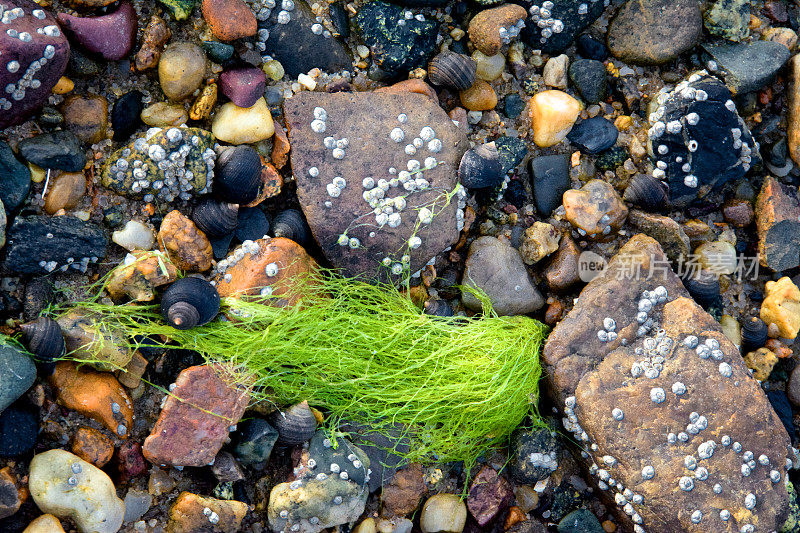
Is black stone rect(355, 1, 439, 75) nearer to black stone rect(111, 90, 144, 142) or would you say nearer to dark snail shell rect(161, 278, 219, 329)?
black stone rect(111, 90, 144, 142)

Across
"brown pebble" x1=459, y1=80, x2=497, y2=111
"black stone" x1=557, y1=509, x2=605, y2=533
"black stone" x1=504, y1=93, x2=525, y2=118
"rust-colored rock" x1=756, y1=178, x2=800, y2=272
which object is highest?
"brown pebble" x1=459, y1=80, x2=497, y2=111

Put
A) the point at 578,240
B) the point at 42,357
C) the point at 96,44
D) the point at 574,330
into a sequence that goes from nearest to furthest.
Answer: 1. the point at 42,357
2. the point at 96,44
3. the point at 574,330
4. the point at 578,240

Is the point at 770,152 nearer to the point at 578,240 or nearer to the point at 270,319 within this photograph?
the point at 578,240

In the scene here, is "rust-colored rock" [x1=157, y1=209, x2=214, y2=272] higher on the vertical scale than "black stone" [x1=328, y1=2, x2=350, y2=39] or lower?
lower

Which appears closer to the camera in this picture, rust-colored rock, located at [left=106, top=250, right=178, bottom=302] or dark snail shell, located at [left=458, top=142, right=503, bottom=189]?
rust-colored rock, located at [left=106, top=250, right=178, bottom=302]

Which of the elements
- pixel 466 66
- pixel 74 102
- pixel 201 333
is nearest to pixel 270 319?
pixel 201 333

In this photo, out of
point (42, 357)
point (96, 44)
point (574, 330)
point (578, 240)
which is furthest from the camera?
point (578, 240)

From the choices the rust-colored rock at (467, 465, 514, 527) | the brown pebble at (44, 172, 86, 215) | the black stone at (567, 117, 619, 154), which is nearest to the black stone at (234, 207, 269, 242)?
the brown pebble at (44, 172, 86, 215)
